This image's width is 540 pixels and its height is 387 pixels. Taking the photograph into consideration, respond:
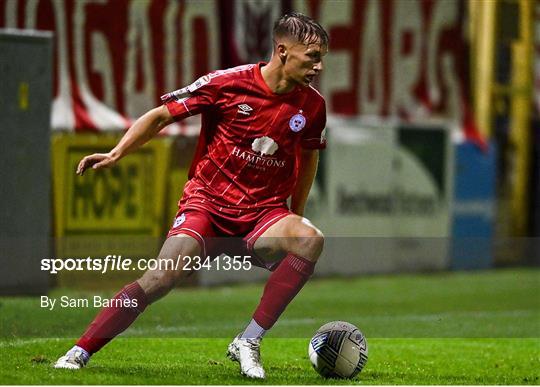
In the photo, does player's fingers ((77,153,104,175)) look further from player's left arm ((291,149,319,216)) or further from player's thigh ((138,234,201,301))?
player's left arm ((291,149,319,216))

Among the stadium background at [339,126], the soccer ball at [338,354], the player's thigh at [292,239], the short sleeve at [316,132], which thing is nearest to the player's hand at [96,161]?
the player's thigh at [292,239]

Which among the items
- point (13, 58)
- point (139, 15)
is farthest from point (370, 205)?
point (13, 58)

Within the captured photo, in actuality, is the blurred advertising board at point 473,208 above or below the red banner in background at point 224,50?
below

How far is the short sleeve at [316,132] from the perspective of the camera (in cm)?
799

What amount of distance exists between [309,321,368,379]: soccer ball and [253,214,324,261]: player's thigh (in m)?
0.54

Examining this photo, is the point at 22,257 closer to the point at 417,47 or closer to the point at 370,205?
the point at 370,205

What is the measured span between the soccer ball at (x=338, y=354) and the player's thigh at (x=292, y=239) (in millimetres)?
542

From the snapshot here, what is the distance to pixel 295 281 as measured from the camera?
765 centimetres

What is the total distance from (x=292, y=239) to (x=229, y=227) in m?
0.40

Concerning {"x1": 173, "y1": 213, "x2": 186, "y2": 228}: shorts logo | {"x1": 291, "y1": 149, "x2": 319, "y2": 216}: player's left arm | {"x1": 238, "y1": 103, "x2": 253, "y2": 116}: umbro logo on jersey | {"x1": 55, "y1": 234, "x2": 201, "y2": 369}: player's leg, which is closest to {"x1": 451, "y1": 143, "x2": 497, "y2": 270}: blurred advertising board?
{"x1": 291, "y1": 149, "x2": 319, "y2": 216}: player's left arm

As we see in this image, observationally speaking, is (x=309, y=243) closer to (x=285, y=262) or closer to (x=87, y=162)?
(x=285, y=262)

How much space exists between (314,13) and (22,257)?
724cm

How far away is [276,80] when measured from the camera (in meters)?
7.84

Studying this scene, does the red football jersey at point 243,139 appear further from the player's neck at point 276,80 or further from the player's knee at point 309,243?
the player's knee at point 309,243
